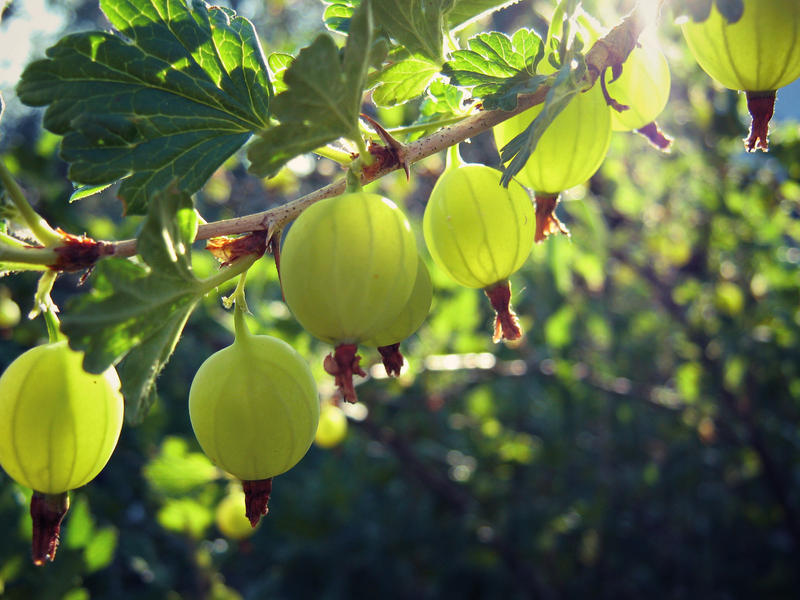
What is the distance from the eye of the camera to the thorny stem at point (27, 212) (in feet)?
1.77

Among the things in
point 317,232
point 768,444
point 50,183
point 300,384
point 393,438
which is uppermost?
point 317,232

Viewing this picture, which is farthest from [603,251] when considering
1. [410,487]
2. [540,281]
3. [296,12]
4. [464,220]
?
[296,12]

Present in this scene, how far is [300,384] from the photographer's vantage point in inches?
23.4

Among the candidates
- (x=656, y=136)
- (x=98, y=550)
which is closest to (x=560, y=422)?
(x=98, y=550)

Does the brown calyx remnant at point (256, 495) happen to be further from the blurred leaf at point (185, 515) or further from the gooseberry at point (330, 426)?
the blurred leaf at point (185, 515)

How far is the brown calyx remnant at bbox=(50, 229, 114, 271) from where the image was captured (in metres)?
0.56

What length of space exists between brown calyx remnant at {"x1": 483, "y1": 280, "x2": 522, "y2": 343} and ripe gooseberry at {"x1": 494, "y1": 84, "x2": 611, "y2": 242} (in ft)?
0.38

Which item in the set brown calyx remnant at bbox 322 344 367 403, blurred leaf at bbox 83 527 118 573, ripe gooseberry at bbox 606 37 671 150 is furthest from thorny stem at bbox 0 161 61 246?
blurred leaf at bbox 83 527 118 573

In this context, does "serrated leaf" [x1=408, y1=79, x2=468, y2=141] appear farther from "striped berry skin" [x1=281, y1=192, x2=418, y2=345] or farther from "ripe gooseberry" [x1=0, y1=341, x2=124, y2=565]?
"ripe gooseberry" [x1=0, y1=341, x2=124, y2=565]

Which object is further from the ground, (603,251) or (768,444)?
(603,251)

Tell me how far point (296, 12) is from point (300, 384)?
18.5 ft

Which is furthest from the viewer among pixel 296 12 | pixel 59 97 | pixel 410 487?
pixel 296 12

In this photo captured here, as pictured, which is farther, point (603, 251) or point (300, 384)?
point (603, 251)

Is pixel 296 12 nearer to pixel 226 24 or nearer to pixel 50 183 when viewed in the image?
pixel 50 183
